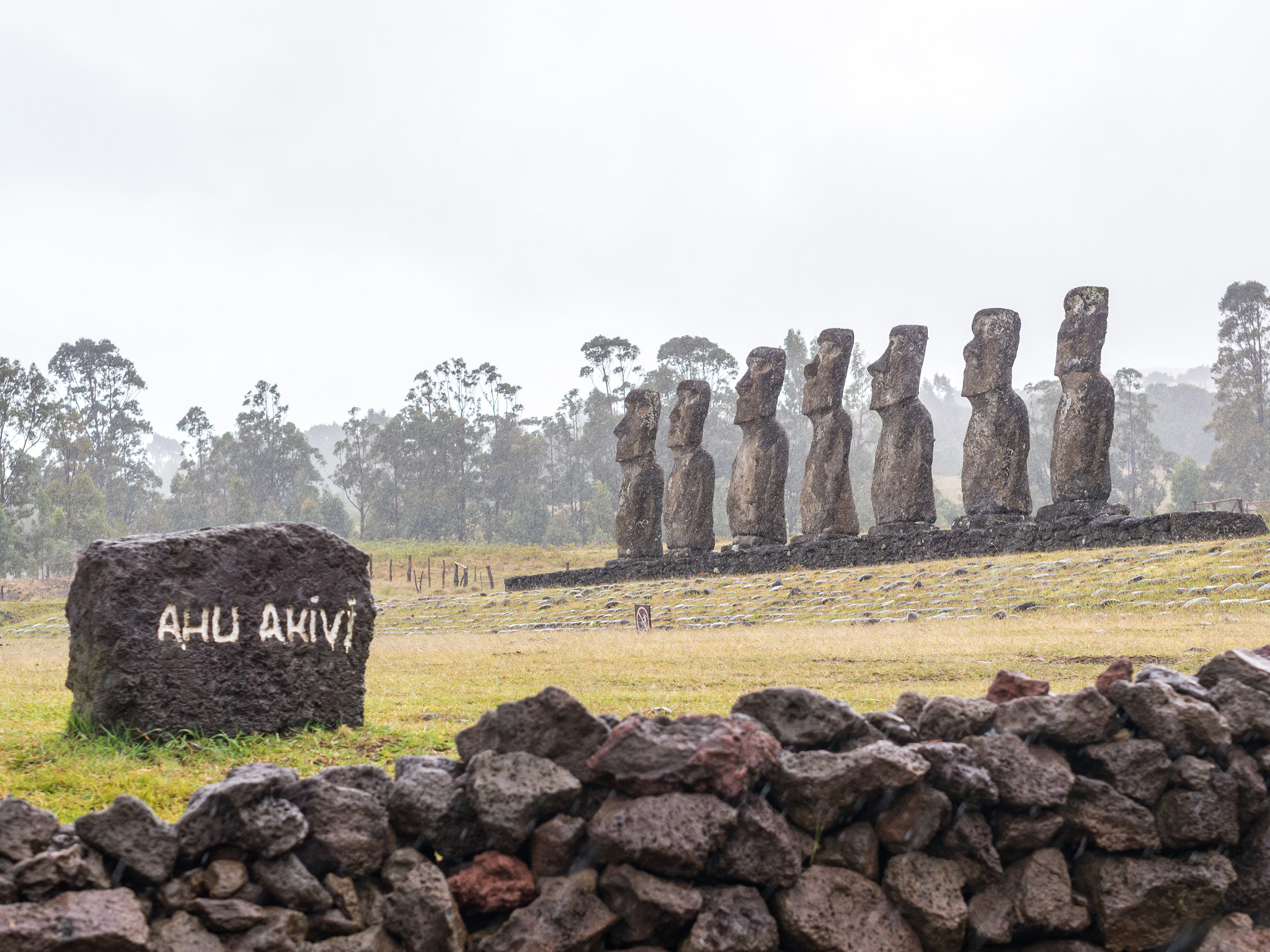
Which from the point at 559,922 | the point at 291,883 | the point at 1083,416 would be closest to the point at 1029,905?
the point at 559,922

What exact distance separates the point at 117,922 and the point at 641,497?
18736 millimetres

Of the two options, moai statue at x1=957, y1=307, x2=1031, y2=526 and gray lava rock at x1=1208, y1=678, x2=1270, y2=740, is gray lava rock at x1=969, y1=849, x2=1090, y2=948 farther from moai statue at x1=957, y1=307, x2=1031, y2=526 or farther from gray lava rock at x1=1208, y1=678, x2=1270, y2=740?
moai statue at x1=957, y1=307, x2=1031, y2=526

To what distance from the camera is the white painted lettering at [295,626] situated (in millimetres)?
5754

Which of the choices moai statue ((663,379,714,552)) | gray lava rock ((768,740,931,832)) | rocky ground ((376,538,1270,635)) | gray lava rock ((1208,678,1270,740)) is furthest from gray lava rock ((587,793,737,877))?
moai statue ((663,379,714,552))

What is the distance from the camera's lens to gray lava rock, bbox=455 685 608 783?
365 centimetres

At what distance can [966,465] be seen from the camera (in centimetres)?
1789

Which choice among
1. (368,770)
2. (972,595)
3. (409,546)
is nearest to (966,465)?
(972,595)

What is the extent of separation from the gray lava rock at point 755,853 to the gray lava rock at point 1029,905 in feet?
2.30

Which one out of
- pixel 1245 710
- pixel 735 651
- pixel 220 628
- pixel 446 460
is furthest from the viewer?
pixel 446 460

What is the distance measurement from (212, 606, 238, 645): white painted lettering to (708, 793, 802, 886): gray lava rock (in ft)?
9.91

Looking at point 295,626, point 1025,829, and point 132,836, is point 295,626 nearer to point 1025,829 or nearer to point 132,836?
point 132,836

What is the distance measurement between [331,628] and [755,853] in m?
3.08

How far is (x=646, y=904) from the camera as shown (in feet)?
11.3

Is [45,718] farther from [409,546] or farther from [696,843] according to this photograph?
[409,546]
